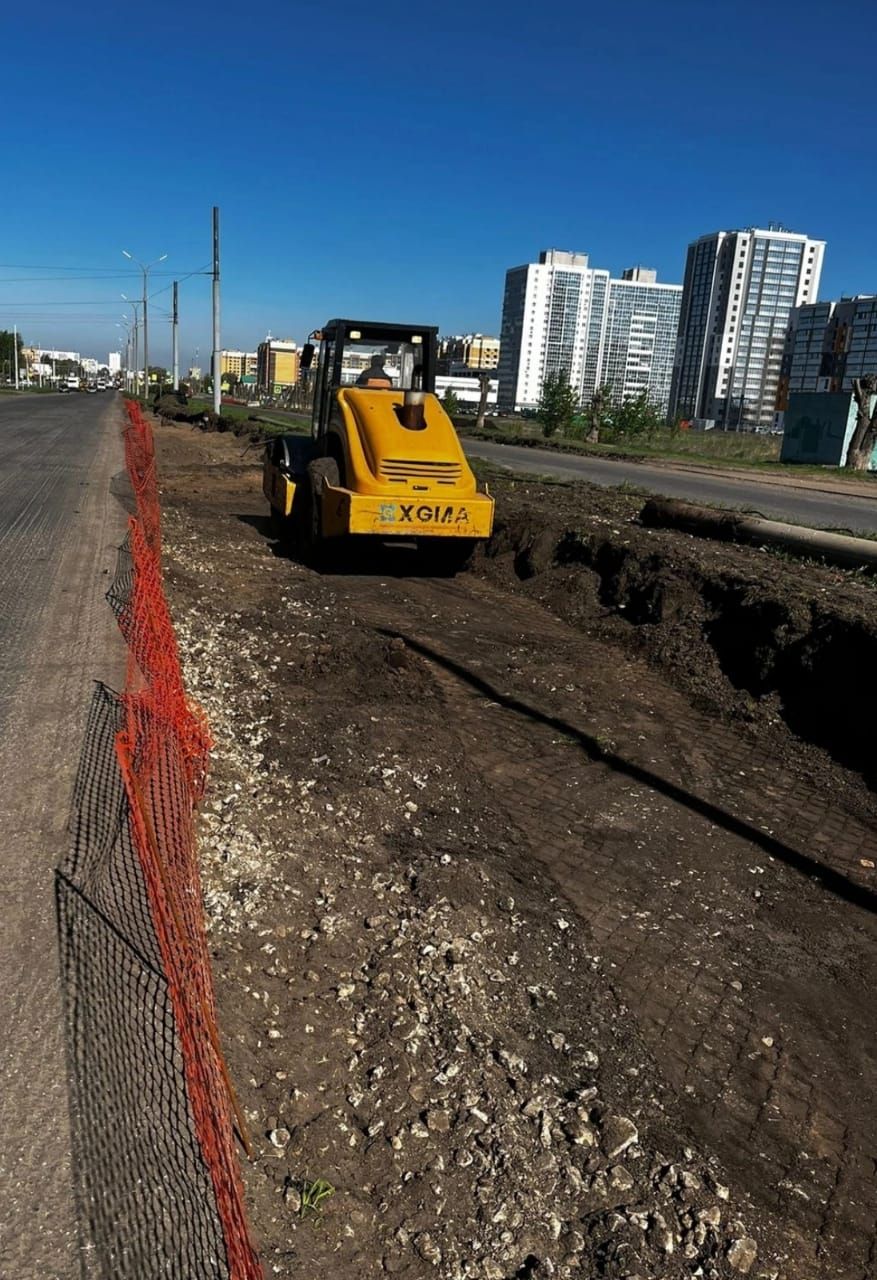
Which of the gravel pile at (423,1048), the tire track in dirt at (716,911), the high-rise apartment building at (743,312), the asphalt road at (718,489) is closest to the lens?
the gravel pile at (423,1048)

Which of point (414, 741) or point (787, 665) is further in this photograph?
point (787, 665)

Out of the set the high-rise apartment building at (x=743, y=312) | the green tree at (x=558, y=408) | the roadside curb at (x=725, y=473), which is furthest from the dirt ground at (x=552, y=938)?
the high-rise apartment building at (x=743, y=312)

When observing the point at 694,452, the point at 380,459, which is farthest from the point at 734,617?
the point at 694,452

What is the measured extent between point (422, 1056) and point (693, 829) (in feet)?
7.67

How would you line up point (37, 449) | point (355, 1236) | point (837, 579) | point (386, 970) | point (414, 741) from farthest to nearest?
point (37, 449) < point (837, 579) < point (414, 741) < point (386, 970) < point (355, 1236)

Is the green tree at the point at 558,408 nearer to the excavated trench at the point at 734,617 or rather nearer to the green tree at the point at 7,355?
the excavated trench at the point at 734,617

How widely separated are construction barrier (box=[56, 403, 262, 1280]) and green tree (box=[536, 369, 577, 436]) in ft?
126

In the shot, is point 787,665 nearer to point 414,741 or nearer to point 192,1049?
point 414,741

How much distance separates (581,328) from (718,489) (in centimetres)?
11853

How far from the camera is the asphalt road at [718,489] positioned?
15070mm

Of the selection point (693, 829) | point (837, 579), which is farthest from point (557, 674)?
point (837, 579)

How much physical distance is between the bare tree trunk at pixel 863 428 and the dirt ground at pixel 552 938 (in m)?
23.8

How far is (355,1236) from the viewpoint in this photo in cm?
246

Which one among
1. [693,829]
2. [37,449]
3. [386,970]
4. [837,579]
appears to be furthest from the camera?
[37,449]
